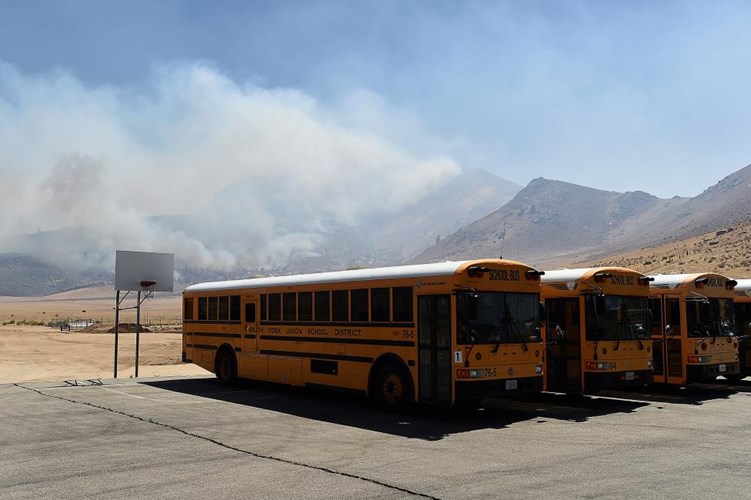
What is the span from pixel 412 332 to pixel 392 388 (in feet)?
4.11

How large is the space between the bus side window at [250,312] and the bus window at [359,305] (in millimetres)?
4116

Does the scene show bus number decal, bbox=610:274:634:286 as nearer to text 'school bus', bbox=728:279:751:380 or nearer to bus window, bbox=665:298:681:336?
bus window, bbox=665:298:681:336

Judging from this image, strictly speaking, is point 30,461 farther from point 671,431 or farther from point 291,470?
point 671,431

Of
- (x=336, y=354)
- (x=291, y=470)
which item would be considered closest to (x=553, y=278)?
(x=336, y=354)

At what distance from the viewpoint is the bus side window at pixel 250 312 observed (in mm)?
17891

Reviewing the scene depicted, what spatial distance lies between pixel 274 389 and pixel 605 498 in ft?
40.3

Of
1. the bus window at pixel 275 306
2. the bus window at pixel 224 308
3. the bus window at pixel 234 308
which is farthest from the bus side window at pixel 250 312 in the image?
the bus window at pixel 224 308

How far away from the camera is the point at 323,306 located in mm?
15383

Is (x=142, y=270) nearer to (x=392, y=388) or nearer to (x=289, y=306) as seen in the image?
(x=289, y=306)

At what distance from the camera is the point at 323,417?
13609 mm

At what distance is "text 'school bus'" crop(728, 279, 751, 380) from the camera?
18.5 meters

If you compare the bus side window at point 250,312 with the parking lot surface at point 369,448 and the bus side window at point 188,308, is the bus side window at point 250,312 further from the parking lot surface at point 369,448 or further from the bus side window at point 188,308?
the bus side window at point 188,308

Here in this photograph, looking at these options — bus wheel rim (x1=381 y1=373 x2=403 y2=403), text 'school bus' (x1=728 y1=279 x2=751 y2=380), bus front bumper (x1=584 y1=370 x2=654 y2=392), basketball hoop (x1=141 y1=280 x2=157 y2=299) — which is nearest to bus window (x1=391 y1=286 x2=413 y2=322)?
bus wheel rim (x1=381 y1=373 x2=403 y2=403)

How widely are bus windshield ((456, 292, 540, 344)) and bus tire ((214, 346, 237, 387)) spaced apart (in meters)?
8.12
